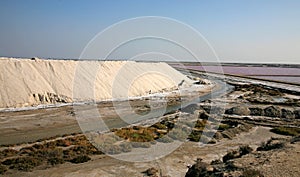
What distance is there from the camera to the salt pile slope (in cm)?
2677

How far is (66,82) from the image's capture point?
3147 centimetres

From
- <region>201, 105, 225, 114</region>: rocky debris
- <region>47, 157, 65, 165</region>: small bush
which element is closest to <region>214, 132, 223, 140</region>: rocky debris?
<region>201, 105, 225, 114</region>: rocky debris

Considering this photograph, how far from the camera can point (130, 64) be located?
158ft

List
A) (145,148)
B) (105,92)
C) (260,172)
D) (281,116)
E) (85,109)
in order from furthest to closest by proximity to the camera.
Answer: (105,92) < (85,109) < (281,116) < (145,148) < (260,172)

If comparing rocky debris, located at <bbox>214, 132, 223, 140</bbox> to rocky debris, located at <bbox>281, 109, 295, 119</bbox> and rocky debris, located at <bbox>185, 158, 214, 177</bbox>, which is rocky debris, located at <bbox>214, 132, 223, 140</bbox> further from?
rocky debris, located at <bbox>281, 109, 295, 119</bbox>

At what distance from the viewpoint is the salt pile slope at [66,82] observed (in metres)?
26.8

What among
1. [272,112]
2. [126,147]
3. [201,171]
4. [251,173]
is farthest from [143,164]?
[272,112]

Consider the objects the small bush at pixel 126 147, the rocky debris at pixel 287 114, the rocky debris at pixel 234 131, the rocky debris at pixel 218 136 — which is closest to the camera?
the small bush at pixel 126 147

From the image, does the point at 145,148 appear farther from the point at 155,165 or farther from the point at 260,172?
the point at 260,172

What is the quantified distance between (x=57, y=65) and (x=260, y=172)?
30053mm

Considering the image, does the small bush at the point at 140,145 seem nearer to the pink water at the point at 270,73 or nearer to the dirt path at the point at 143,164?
the dirt path at the point at 143,164

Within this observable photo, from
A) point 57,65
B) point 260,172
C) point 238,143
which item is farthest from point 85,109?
point 260,172

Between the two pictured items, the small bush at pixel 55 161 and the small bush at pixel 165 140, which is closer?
the small bush at pixel 55 161

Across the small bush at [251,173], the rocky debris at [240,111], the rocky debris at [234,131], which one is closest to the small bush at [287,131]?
the rocky debris at [234,131]
